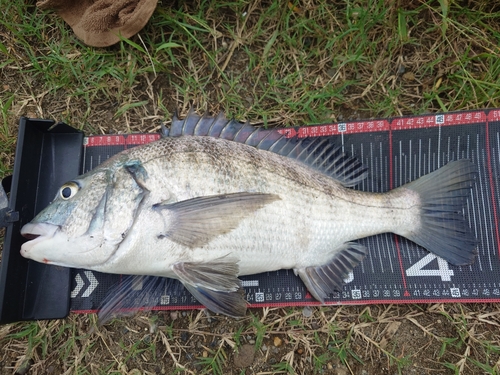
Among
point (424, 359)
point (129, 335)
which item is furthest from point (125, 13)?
point (424, 359)

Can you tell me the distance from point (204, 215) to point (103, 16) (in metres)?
1.86

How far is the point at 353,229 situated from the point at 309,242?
12.0 inches

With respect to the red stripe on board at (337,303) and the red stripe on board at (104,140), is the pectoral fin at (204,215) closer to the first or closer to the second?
the red stripe on board at (337,303)

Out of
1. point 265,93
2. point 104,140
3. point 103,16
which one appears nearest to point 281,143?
point 265,93

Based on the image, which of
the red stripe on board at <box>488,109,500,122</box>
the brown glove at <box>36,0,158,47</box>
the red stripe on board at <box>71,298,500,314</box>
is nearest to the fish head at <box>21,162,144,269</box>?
the red stripe on board at <box>71,298,500,314</box>

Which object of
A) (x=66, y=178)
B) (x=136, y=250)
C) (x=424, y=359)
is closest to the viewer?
(x=136, y=250)

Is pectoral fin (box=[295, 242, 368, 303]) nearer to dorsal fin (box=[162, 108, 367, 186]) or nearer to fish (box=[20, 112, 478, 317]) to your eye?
fish (box=[20, 112, 478, 317])

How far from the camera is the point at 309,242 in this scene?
7.57 feet

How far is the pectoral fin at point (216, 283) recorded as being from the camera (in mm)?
2070

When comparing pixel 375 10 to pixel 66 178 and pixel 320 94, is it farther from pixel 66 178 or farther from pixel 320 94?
pixel 66 178

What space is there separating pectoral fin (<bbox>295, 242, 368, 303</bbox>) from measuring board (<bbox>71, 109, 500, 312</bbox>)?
12 cm

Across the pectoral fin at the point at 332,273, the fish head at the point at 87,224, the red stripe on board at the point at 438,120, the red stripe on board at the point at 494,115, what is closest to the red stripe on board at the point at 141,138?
the fish head at the point at 87,224

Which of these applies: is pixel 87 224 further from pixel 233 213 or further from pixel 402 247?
pixel 402 247

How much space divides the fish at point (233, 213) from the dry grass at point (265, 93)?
1.46 feet
